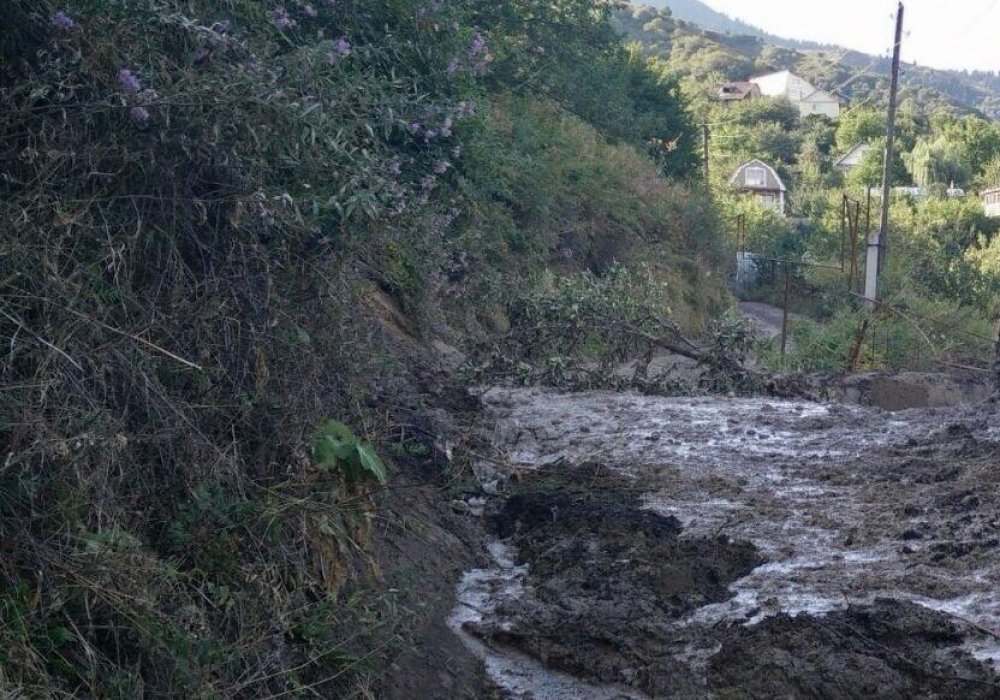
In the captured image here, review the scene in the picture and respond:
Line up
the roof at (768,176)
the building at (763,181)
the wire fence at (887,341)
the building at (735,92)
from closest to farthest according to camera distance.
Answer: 1. the wire fence at (887,341)
2. the building at (763,181)
3. the roof at (768,176)
4. the building at (735,92)

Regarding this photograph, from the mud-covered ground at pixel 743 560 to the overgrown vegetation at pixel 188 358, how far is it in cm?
116

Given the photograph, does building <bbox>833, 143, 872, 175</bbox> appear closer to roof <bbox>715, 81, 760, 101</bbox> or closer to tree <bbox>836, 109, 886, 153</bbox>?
tree <bbox>836, 109, 886, 153</bbox>

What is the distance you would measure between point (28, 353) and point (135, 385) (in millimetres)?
446

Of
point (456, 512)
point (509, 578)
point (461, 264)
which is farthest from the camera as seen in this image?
point (461, 264)

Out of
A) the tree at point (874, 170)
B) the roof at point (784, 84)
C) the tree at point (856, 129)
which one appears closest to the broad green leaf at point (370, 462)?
the tree at point (874, 170)

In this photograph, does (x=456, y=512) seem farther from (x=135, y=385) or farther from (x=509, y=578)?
(x=135, y=385)

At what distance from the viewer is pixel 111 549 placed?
4.07 meters

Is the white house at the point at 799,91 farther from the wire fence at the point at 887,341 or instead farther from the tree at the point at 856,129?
the wire fence at the point at 887,341

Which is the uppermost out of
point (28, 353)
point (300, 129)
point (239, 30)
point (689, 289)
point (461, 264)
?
point (239, 30)

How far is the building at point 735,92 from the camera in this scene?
9869 cm

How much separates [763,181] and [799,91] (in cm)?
6091

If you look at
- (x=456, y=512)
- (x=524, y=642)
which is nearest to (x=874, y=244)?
(x=456, y=512)

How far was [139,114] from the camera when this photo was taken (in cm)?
489

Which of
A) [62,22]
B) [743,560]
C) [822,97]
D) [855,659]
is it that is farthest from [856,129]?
[62,22]
